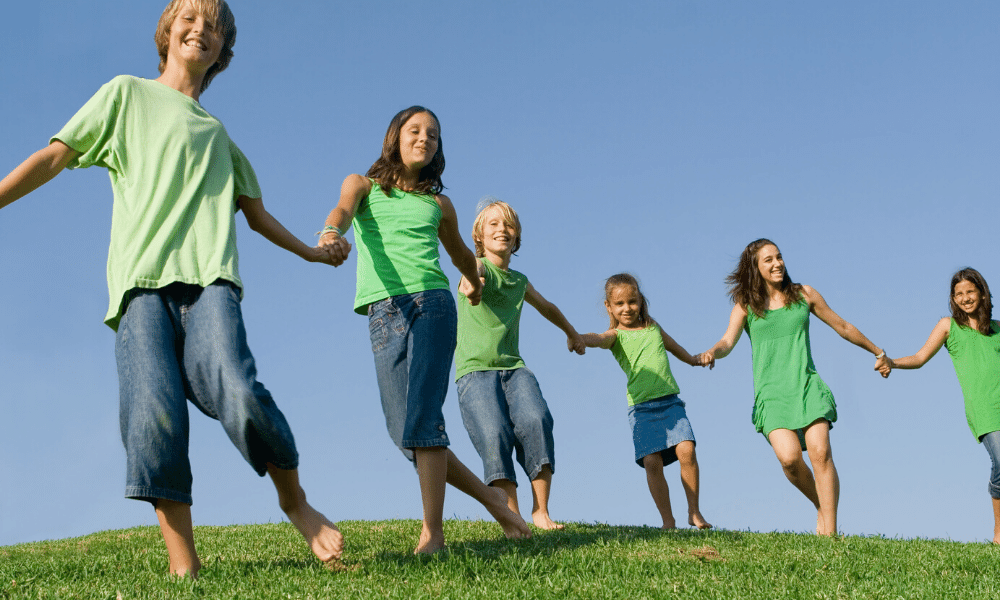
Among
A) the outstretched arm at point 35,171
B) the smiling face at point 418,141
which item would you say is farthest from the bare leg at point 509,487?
the outstretched arm at point 35,171

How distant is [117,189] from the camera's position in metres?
4.50

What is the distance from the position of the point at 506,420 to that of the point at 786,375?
301cm

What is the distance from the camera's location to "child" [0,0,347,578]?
415cm

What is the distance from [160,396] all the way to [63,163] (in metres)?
1.21

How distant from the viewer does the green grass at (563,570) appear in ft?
14.3

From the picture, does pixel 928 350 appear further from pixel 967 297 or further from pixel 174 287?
pixel 174 287

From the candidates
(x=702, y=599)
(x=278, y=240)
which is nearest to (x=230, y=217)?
(x=278, y=240)

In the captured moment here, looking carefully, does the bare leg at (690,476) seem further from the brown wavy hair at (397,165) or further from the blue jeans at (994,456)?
the brown wavy hair at (397,165)

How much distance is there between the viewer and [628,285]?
9.66 metres

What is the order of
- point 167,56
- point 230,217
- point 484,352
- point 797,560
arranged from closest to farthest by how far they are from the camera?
point 230,217
point 167,56
point 797,560
point 484,352

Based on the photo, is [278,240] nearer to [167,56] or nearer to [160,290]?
[160,290]

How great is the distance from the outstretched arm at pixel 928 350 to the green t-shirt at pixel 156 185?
7.77 m

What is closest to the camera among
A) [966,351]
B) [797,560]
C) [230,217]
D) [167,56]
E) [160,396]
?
[160,396]

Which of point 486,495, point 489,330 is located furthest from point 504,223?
point 486,495
